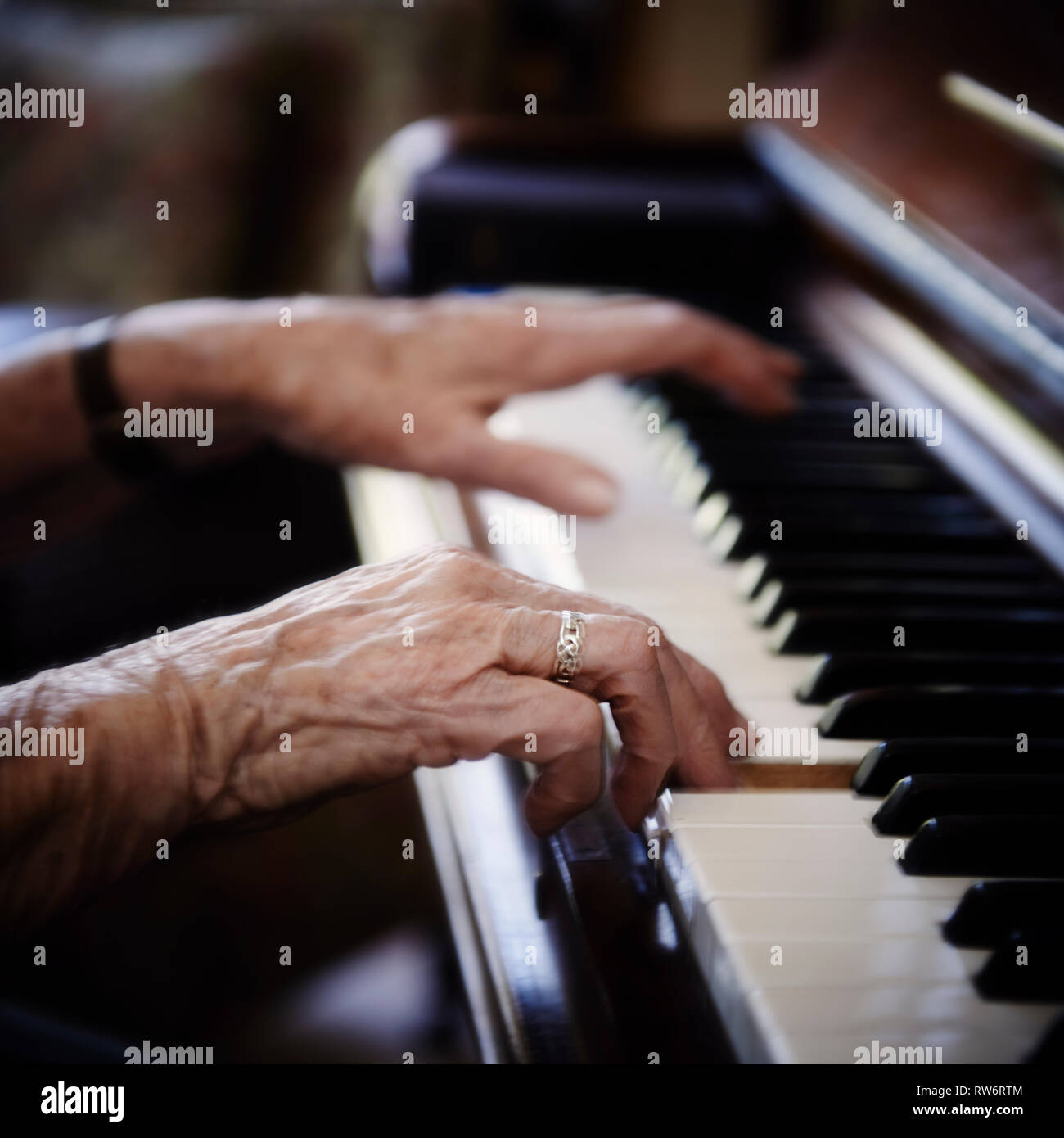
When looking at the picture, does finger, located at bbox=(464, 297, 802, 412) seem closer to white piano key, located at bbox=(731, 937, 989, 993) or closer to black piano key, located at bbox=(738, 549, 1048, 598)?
black piano key, located at bbox=(738, 549, 1048, 598)

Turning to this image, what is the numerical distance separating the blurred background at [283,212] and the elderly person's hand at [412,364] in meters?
0.23

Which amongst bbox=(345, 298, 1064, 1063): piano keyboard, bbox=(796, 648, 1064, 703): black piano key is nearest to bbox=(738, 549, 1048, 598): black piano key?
bbox=(345, 298, 1064, 1063): piano keyboard

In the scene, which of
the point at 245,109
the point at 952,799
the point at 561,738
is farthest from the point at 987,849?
the point at 245,109

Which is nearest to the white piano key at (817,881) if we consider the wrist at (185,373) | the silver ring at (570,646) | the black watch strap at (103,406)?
the silver ring at (570,646)

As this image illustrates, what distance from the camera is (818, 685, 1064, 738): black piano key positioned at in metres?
0.78

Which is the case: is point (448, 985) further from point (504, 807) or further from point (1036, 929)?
point (1036, 929)

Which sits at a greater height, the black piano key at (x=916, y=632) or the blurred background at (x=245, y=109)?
the blurred background at (x=245, y=109)

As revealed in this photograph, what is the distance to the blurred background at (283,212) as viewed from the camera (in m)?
1.18

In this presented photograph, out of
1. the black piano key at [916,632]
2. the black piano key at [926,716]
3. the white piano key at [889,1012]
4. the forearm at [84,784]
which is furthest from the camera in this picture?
the black piano key at [916,632]

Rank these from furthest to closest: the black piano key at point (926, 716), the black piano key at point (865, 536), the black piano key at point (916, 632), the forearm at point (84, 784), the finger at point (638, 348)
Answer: the finger at point (638, 348) < the black piano key at point (865, 536) < the black piano key at point (916, 632) < the black piano key at point (926, 716) < the forearm at point (84, 784)

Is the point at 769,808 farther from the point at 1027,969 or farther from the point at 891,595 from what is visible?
the point at 891,595

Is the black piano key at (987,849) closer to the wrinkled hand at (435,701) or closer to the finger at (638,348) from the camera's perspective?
the wrinkled hand at (435,701)

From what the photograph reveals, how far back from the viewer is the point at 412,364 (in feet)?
3.68

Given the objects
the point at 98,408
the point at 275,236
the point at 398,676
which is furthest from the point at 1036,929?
the point at 275,236
